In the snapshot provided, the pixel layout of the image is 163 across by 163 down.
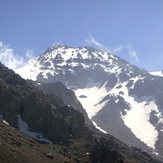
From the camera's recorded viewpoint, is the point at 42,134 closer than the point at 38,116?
Yes

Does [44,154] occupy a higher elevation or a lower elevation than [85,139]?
lower

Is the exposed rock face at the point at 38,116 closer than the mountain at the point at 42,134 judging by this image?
No

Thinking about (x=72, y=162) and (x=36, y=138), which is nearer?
(x=72, y=162)

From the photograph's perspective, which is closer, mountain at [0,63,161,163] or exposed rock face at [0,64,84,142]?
mountain at [0,63,161,163]

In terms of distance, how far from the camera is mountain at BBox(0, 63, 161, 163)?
116 meters

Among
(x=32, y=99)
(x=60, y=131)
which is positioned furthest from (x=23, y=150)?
(x=32, y=99)

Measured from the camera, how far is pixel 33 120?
156m

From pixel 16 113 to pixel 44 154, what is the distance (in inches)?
1634

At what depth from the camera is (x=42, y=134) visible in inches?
5881

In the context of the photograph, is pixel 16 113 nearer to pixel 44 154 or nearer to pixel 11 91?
pixel 11 91

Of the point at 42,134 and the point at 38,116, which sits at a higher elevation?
the point at 38,116

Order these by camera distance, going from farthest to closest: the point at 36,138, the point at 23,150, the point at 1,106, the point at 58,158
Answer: the point at 1,106 < the point at 36,138 < the point at 58,158 < the point at 23,150

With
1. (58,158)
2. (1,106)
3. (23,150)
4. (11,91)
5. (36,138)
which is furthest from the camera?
(11,91)

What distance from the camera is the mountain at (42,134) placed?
116 meters
